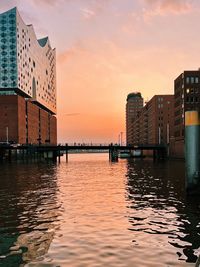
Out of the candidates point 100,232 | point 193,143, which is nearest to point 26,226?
point 100,232

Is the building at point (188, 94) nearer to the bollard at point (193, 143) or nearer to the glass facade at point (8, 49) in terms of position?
the glass facade at point (8, 49)

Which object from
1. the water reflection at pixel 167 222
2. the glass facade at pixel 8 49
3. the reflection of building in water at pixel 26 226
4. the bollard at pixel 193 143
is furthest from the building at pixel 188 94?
the reflection of building in water at pixel 26 226

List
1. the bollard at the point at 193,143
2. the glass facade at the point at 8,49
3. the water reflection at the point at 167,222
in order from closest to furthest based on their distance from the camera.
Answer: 1. the water reflection at the point at 167,222
2. the bollard at the point at 193,143
3. the glass facade at the point at 8,49

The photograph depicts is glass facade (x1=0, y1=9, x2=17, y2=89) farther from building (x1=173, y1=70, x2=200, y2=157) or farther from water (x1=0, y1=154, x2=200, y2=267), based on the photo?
water (x1=0, y1=154, x2=200, y2=267)

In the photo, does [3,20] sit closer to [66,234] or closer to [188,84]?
[188,84]

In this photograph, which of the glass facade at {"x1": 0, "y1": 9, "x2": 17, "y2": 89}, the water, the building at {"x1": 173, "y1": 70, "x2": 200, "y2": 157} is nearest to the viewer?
the water

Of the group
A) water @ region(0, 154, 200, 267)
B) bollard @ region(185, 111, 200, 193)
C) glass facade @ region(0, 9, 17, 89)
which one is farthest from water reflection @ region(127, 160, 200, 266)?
glass facade @ region(0, 9, 17, 89)

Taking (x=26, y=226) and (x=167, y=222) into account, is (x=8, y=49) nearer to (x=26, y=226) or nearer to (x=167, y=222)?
(x=26, y=226)

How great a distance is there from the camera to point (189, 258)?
1468 centimetres

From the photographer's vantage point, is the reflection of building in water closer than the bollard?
Yes

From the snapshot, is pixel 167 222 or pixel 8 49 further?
pixel 8 49

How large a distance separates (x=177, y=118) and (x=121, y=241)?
5689 inches

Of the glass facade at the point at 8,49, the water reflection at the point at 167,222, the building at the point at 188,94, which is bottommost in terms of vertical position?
the water reflection at the point at 167,222

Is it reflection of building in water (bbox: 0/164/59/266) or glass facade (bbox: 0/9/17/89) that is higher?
glass facade (bbox: 0/9/17/89)
